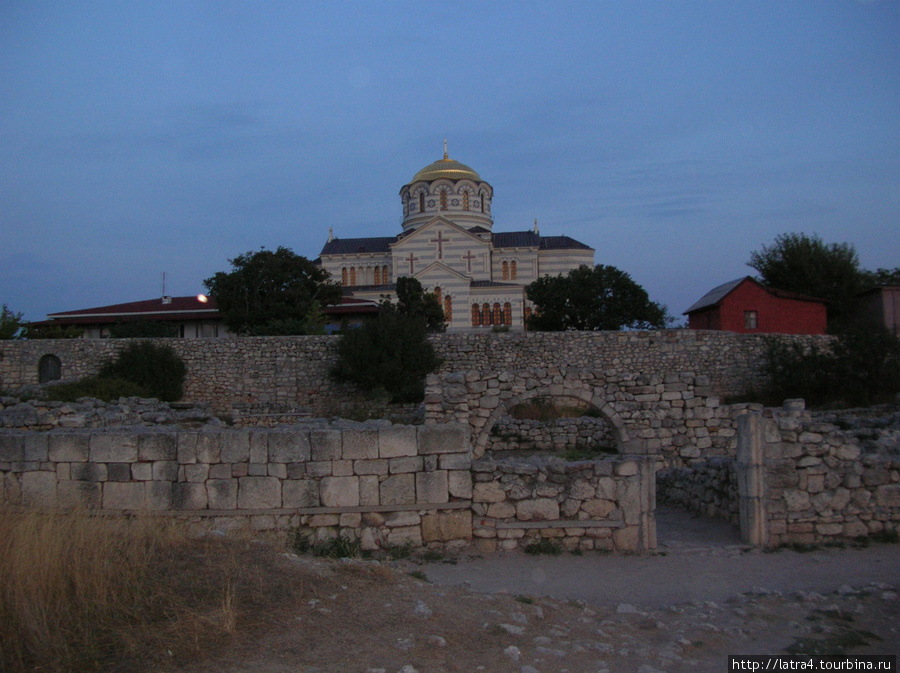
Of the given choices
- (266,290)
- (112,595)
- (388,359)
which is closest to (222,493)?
(112,595)

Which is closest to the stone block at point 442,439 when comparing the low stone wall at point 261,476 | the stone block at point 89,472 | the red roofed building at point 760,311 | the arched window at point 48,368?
the low stone wall at point 261,476

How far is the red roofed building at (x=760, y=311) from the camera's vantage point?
30078mm

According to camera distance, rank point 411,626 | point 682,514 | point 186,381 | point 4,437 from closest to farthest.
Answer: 1. point 411,626
2. point 4,437
3. point 682,514
4. point 186,381

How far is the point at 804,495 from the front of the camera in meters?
8.12

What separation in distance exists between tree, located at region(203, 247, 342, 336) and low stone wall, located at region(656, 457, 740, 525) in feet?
72.2

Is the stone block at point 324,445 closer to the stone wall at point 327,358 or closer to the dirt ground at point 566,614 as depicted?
the dirt ground at point 566,614

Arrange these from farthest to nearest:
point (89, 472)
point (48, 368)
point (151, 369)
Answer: point (48, 368) → point (151, 369) → point (89, 472)

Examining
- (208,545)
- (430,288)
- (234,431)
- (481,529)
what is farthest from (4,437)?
(430,288)

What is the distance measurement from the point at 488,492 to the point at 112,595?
4036 millimetres

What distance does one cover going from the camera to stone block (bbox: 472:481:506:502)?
25.4 ft

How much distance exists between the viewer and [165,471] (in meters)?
7.53

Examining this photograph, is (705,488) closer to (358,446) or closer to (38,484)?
(358,446)

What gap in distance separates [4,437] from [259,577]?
4.19m

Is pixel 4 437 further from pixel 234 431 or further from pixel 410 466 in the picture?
pixel 410 466
